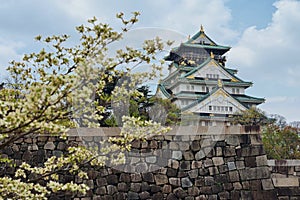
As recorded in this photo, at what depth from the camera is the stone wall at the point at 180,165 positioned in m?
4.87

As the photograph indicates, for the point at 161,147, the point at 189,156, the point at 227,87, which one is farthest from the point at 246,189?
the point at 227,87

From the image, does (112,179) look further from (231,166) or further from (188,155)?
(231,166)

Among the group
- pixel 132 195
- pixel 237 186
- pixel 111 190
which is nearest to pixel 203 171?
pixel 237 186

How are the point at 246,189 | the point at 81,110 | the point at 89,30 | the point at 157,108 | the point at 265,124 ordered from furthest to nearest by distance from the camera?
the point at 265,124
the point at 157,108
the point at 246,189
the point at 89,30
the point at 81,110

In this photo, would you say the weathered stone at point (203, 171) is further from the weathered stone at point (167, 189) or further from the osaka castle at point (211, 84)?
the osaka castle at point (211, 84)

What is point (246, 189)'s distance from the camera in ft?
15.8

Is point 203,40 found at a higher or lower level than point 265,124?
higher

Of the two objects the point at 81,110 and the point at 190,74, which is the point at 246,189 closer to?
the point at 81,110

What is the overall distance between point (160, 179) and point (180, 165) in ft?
1.09

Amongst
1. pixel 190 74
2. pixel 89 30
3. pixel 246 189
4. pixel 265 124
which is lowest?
pixel 246 189

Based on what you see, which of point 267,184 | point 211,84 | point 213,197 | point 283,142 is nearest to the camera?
point 267,184

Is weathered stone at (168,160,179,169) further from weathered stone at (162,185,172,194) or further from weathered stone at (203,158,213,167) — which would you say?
weathered stone at (203,158,213,167)

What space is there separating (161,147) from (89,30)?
2609 mm

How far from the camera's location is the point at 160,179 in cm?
491
